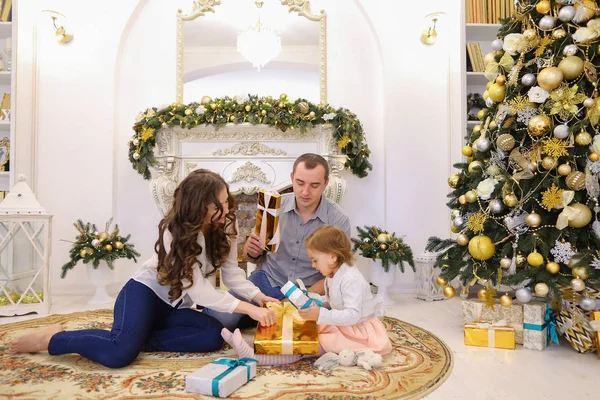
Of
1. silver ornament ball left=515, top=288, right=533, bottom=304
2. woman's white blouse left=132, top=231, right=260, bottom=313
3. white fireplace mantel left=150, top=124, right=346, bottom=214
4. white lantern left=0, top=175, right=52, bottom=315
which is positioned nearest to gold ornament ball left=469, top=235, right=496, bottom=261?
silver ornament ball left=515, top=288, right=533, bottom=304

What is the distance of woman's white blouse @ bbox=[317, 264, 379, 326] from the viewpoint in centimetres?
204

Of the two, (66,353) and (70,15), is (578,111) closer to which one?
(66,353)

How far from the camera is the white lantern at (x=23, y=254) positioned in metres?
3.13

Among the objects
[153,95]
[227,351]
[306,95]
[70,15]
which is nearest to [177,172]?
[153,95]

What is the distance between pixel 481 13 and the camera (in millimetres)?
3957

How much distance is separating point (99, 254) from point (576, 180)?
3174 mm

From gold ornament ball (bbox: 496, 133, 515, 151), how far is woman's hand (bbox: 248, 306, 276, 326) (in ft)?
4.87

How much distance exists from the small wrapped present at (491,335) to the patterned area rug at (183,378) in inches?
9.9

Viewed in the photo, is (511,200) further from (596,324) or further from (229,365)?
(229,365)

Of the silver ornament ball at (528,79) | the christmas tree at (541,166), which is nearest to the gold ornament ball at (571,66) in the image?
the christmas tree at (541,166)

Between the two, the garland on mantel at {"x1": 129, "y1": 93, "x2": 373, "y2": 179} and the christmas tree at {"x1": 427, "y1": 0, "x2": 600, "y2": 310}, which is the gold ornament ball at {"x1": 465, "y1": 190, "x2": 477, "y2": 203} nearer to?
the christmas tree at {"x1": 427, "y1": 0, "x2": 600, "y2": 310}

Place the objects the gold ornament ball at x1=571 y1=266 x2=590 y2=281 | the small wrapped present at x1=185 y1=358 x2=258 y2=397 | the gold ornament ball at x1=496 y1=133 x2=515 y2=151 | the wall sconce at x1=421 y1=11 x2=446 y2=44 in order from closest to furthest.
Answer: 1. the small wrapped present at x1=185 y1=358 x2=258 y2=397
2. the gold ornament ball at x1=571 y1=266 x2=590 y2=281
3. the gold ornament ball at x1=496 y1=133 x2=515 y2=151
4. the wall sconce at x1=421 y1=11 x2=446 y2=44

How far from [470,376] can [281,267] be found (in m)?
1.15

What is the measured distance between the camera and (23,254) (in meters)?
3.18
